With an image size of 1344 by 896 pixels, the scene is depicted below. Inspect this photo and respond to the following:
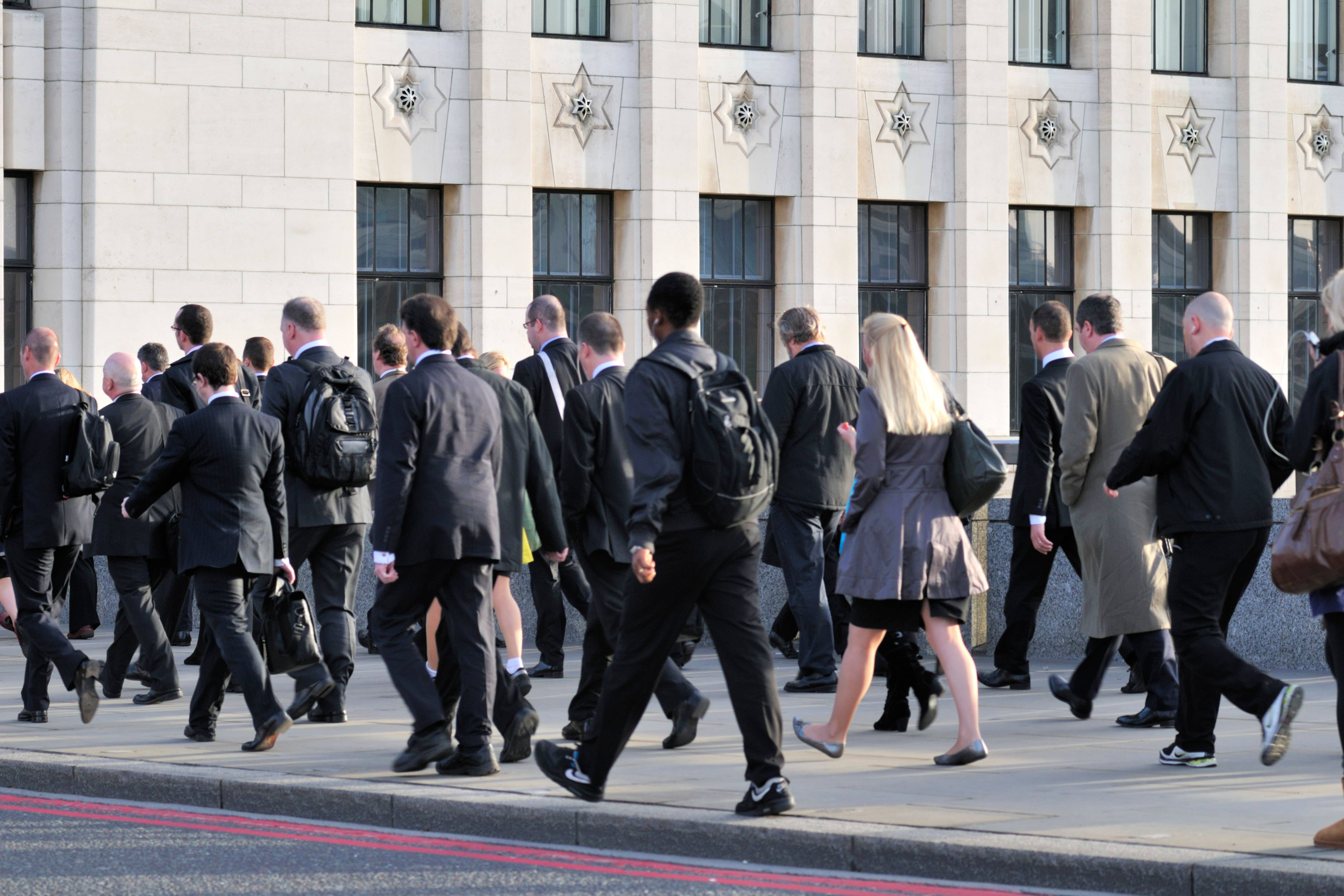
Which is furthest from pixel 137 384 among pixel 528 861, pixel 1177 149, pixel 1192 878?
pixel 1177 149

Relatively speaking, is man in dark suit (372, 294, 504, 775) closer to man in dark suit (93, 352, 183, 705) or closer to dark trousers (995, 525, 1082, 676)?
man in dark suit (93, 352, 183, 705)

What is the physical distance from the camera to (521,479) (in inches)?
359

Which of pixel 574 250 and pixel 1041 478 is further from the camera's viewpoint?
pixel 574 250

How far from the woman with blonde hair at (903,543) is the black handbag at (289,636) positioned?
2.33 meters

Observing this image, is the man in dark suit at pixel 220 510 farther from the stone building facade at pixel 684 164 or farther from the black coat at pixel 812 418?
the stone building facade at pixel 684 164

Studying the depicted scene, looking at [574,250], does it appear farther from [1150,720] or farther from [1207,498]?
[1207,498]

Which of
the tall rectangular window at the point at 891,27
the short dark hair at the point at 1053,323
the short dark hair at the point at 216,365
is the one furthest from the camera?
the tall rectangular window at the point at 891,27

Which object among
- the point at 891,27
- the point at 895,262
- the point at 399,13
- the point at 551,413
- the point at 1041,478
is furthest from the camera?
the point at 895,262

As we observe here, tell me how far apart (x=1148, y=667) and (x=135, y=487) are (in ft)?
16.9

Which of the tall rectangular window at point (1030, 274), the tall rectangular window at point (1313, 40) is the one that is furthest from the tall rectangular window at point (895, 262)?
the tall rectangular window at point (1313, 40)

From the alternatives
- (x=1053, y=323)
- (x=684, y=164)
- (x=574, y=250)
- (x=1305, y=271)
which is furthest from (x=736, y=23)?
(x=1053, y=323)

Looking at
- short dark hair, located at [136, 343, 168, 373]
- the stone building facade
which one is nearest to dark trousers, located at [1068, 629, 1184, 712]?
short dark hair, located at [136, 343, 168, 373]

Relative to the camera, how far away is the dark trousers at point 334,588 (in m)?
9.80

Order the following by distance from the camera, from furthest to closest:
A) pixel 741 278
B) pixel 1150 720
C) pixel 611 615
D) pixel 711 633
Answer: pixel 741 278 < pixel 1150 720 < pixel 611 615 < pixel 711 633
